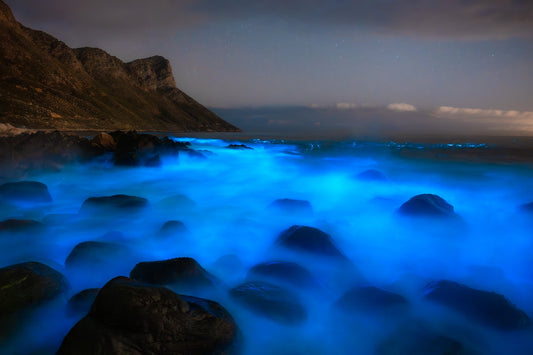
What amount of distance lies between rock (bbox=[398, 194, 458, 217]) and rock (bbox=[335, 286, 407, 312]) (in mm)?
3197

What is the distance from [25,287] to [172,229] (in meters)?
2.32

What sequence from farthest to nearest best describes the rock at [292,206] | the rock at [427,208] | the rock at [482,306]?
the rock at [292,206] → the rock at [427,208] → the rock at [482,306]

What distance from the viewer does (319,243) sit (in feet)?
13.3

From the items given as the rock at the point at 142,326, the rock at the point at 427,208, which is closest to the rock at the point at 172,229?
the rock at the point at 142,326

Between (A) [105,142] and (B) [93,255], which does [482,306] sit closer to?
(B) [93,255]

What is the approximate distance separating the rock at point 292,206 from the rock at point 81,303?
13.9ft

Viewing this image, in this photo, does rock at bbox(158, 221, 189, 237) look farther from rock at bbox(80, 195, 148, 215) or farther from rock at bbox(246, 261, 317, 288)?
rock at bbox(246, 261, 317, 288)

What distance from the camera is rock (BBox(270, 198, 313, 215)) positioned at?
629cm

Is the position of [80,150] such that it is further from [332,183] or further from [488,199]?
[488,199]

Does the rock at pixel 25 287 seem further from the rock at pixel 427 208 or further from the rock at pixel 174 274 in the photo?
the rock at pixel 427 208

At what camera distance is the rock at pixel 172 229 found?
4648 millimetres

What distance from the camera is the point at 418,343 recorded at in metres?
2.45

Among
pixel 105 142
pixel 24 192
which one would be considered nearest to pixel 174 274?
pixel 24 192

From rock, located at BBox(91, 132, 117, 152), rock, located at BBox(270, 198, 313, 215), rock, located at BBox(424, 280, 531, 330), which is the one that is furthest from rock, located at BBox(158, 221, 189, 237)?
rock, located at BBox(91, 132, 117, 152)
